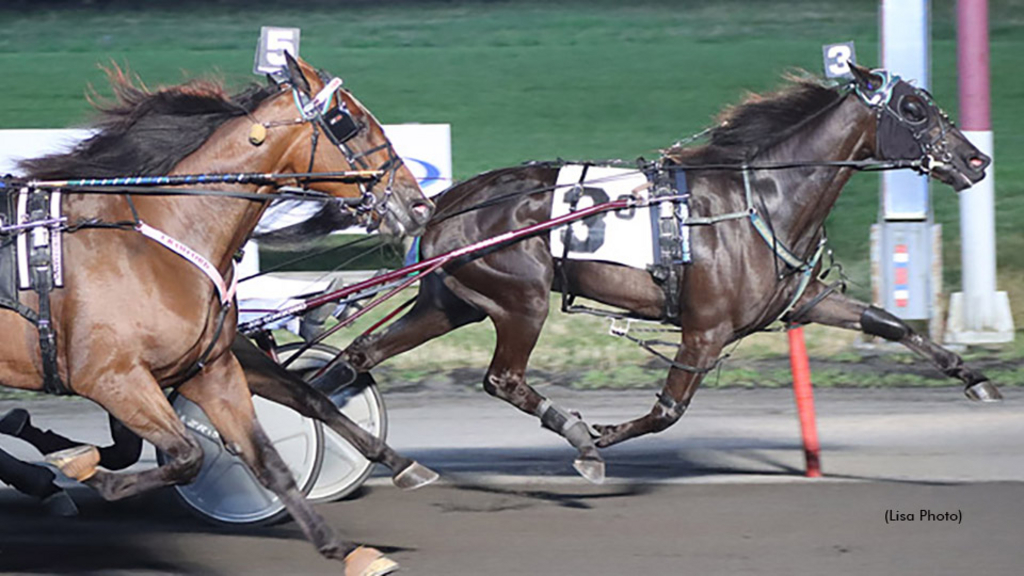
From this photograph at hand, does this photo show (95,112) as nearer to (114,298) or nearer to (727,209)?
(114,298)

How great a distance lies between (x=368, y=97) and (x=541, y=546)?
11777 mm

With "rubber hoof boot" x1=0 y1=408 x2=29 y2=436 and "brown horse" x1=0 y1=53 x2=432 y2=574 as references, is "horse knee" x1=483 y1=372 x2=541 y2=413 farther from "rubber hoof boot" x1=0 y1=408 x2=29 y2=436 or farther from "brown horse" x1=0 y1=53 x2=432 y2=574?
"rubber hoof boot" x1=0 y1=408 x2=29 y2=436

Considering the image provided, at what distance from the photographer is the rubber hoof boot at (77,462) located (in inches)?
194

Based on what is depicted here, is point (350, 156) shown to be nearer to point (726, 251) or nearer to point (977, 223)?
point (726, 251)

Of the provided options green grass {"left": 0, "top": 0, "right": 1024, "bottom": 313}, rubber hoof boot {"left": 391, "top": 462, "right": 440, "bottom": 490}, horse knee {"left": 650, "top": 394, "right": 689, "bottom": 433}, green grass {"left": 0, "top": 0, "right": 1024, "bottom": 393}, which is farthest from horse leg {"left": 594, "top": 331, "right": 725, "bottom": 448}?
green grass {"left": 0, "top": 0, "right": 1024, "bottom": 313}

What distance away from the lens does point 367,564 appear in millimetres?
4930

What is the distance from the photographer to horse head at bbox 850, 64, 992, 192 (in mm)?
6418

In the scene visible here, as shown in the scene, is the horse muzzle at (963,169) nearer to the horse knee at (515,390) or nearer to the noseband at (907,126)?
the noseband at (907,126)

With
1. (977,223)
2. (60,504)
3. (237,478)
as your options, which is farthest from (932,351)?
(60,504)

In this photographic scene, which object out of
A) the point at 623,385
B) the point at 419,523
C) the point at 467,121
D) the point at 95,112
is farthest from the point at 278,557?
the point at 467,121

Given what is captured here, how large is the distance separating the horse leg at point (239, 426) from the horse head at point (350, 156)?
0.73 m

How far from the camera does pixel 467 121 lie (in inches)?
632

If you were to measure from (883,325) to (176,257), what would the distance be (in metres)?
3.20

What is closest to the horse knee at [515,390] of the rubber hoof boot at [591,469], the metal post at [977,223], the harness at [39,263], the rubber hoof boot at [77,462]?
→ the rubber hoof boot at [591,469]
